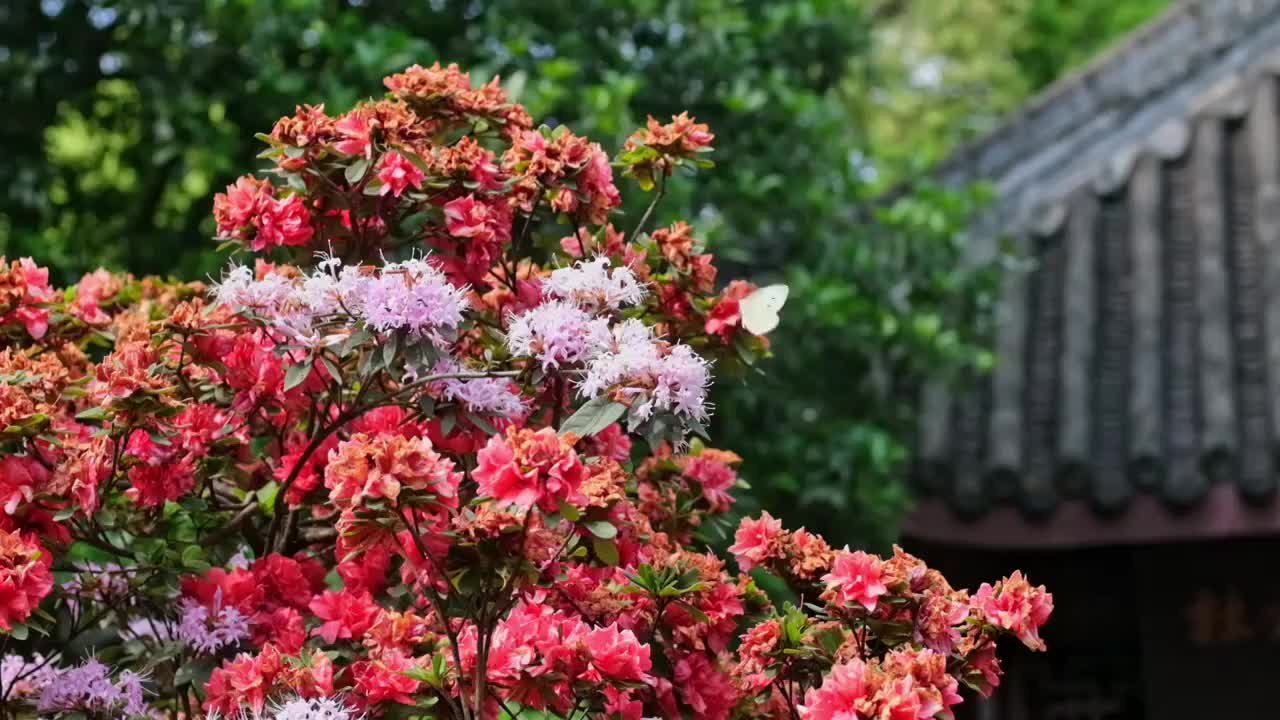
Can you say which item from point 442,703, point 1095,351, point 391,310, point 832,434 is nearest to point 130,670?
point 442,703

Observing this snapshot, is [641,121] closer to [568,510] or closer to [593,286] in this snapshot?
[593,286]

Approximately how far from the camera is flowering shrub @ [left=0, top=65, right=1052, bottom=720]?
196cm

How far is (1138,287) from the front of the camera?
18.7 feet

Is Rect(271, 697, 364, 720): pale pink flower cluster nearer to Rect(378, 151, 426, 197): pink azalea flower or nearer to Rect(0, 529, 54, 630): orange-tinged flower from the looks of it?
Rect(0, 529, 54, 630): orange-tinged flower

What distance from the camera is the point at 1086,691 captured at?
234 inches

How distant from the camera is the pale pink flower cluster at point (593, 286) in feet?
7.11

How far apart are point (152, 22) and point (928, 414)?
9.16 ft

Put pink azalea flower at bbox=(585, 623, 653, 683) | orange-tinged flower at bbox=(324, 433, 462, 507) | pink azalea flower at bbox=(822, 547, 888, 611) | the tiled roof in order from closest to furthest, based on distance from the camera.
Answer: orange-tinged flower at bbox=(324, 433, 462, 507)
pink azalea flower at bbox=(585, 623, 653, 683)
pink azalea flower at bbox=(822, 547, 888, 611)
the tiled roof

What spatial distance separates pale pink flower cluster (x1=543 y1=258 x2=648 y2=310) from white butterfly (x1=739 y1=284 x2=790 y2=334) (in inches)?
8.7

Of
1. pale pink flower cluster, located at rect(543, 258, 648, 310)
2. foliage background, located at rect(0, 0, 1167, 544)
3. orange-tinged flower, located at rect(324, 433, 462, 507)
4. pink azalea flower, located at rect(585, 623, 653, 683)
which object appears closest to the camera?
orange-tinged flower, located at rect(324, 433, 462, 507)

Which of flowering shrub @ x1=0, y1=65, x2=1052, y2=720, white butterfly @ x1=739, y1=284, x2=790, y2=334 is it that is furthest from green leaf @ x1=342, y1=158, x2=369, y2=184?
white butterfly @ x1=739, y1=284, x2=790, y2=334

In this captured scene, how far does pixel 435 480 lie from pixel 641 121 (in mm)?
3248

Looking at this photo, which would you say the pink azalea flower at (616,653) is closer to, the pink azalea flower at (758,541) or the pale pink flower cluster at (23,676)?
the pink azalea flower at (758,541)

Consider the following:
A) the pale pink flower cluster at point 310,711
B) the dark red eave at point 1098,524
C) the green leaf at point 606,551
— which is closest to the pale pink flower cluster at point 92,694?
the pale pink flower cluster at point 310,711
